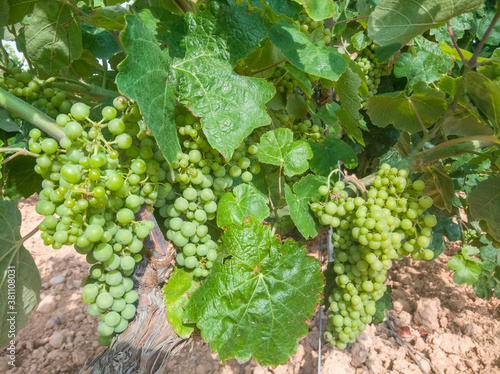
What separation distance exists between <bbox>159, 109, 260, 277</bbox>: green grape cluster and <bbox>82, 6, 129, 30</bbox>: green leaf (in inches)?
14.1

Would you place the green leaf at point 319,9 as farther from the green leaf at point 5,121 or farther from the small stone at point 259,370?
the small stone at point 259,370

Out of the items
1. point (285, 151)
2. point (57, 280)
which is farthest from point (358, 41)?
point (57, 280)

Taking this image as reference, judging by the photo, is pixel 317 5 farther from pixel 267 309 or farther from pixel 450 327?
pixel 450 327

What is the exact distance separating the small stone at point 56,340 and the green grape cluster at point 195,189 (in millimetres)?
2263

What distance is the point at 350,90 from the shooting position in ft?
4.07

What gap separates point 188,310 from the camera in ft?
3.59

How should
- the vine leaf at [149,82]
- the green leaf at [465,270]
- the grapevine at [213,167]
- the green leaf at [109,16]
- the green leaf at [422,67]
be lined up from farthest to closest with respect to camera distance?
the green leaf at [465,270] → the green leaf at [422,67] → the green leaf at [109,16] → the grapevine at [213,167] → the vine leaf at [149,82]

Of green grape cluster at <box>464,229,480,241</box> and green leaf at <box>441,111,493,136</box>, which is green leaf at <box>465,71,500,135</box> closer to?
green leaf at <box>441,111,493,136</box>

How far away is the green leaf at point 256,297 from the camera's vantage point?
1097mm

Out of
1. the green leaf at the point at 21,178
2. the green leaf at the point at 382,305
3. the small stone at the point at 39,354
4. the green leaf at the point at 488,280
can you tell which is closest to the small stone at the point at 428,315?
the green leaf at the point at 488,280

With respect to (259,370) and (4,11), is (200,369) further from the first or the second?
(4,11)

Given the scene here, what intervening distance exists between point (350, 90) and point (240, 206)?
0.64 meters

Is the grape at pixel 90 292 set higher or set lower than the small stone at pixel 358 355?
higher

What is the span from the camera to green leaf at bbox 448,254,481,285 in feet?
7.64
